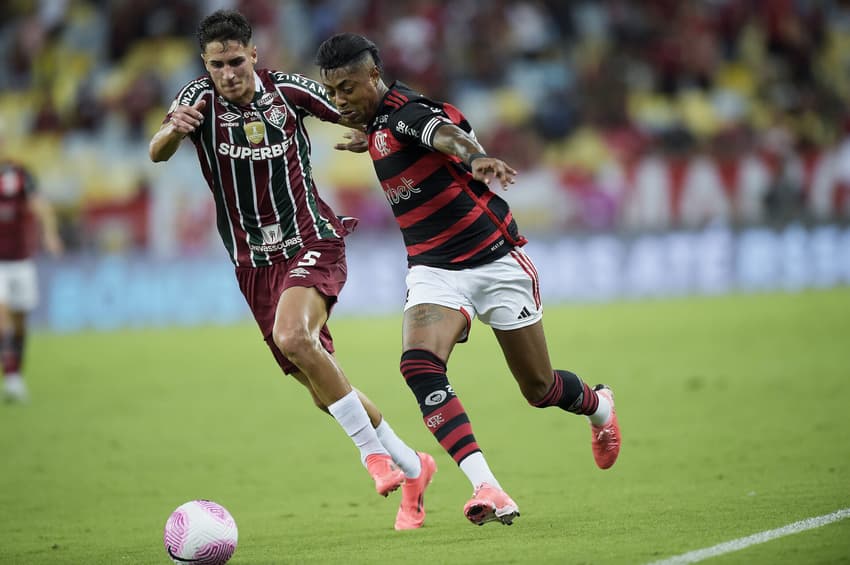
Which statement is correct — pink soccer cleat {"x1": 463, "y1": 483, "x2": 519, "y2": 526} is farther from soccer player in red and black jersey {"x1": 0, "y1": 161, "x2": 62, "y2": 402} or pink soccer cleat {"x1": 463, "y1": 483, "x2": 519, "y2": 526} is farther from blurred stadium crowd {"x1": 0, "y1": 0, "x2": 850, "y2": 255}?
blurred stadium crowd {"x1": 0, "y1": 0, "x2": 850, "y2": 255}

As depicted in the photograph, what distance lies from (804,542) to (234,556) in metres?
2.57

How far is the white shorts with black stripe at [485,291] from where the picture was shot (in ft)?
20.6

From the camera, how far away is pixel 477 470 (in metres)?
5.78

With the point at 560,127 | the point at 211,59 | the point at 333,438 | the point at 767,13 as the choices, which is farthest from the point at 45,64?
the point at 211,59

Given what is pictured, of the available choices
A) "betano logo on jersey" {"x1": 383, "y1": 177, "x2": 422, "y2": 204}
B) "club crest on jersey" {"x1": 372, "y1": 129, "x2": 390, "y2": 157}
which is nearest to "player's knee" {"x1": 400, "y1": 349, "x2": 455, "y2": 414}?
"betano logo on jersey" {"x1": 383, "y1": 177, "x2": 422, "y2": 204}

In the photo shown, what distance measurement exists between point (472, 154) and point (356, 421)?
1610mm

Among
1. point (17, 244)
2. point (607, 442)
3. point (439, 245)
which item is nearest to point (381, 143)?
point (439, 245)

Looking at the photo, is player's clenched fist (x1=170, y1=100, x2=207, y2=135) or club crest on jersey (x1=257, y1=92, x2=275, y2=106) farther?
club crest on jersey (x1=257, y1=92, x2=275, y2=106)

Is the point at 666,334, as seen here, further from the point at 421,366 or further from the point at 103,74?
the point at 103,74

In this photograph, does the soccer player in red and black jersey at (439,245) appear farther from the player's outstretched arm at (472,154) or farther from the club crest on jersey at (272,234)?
the club crest on jersey at (272,234)

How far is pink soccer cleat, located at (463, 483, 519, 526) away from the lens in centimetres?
547

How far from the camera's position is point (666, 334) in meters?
15.1

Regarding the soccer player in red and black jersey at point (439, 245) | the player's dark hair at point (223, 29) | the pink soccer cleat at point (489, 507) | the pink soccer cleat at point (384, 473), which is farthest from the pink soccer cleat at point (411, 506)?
the player's dark hair at point (223, 29)

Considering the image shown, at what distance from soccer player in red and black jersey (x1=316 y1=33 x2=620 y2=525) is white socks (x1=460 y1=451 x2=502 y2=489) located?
0.12 feet
